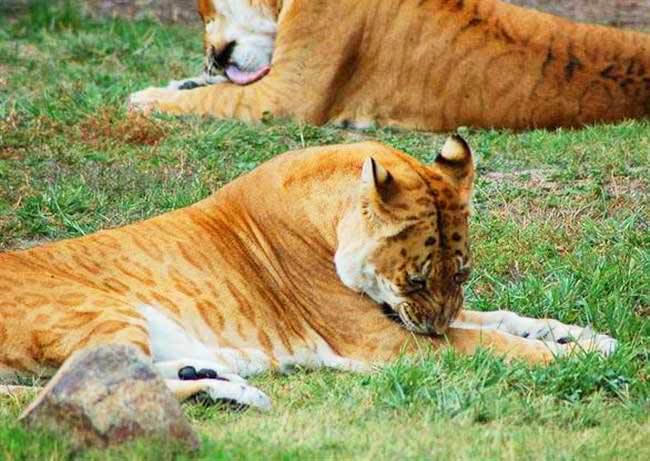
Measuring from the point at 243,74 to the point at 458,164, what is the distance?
14.2 ft

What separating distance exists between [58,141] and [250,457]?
16.1ft

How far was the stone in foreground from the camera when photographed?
199 inches

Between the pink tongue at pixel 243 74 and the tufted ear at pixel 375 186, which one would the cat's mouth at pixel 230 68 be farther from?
the tufted ear at pixel 375 186

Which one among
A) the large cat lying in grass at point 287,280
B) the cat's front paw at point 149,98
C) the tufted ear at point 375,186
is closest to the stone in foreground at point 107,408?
the large cat lying in grass at point 287,280

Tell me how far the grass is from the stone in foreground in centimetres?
6

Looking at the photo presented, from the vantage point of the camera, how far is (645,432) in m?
5.57

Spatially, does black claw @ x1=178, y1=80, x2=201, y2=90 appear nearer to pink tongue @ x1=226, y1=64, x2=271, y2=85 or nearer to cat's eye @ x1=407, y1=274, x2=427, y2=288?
pink tongue @ x1=226, y1=64, x2=271, y2=85

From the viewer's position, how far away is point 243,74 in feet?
35.8

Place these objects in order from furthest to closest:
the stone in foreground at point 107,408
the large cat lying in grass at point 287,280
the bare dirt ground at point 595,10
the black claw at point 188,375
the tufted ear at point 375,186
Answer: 1. the bare dirt ground at point 595,10
2. the tufted ear at point 375,186
3. the large cat lying in grass at point 287,280
4. the black claw at point 188,375
5. the stone in foreground at point 107,408

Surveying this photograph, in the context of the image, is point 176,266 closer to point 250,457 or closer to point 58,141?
point 250,457

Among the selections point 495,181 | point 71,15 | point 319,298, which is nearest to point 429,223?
point 319,298

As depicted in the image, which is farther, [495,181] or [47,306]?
[495,181]

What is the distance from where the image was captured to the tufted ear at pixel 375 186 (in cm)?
641

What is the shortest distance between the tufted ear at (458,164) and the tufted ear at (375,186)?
39 centimetres
